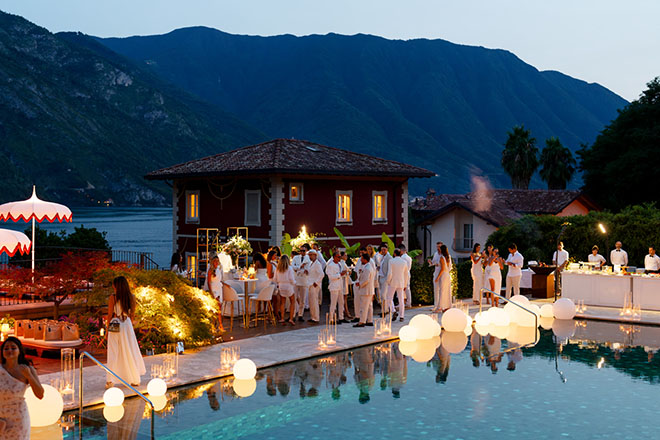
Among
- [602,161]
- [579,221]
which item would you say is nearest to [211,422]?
[579,221]

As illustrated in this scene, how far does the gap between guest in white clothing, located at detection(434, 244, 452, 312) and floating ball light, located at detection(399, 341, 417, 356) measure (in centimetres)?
459

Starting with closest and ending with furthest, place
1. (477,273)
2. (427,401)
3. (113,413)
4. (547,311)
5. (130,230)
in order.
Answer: (113,413) < (427,401) < (547,311) < (477,273) < (130,230)

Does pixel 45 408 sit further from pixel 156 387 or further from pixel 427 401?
pixel 427 401

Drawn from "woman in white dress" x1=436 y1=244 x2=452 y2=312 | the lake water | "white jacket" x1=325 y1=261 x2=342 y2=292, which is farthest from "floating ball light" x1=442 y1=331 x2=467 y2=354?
the lake water

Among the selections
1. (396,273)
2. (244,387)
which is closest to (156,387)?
(244,387)

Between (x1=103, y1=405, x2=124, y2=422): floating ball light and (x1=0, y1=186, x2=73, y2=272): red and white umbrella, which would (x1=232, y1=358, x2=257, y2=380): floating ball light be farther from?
(x1=0, y1=186, x2=73, y2=272): red and white umbrella

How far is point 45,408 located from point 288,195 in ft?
84.2

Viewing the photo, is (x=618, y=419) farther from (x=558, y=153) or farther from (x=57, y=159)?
(x=57, y=159)

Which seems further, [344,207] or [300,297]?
[344,207]

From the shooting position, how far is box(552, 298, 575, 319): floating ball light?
74.6ft

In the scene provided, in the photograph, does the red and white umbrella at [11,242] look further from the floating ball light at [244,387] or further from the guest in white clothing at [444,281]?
the guest in white clothing at [444,281]

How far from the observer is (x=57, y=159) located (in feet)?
492

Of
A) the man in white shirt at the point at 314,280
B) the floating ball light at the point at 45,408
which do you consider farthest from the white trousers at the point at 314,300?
the floating ball light at the point at 45,408

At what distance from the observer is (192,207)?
39.6m
